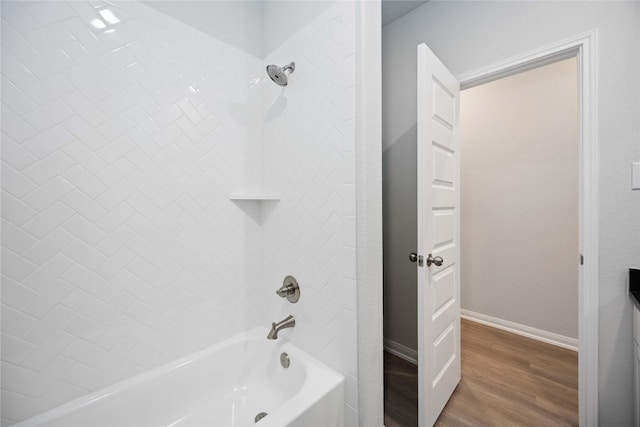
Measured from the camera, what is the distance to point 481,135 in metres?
2.73

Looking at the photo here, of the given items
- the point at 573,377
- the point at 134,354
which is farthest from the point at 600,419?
the point at 134,354

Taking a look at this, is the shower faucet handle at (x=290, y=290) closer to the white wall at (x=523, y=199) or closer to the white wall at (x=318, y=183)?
the white wall at (x=318, y=183)

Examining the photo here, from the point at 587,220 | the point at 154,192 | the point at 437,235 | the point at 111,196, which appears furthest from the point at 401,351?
the point at 111,196

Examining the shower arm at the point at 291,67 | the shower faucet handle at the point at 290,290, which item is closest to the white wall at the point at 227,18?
the shower arm at the point at 291,67

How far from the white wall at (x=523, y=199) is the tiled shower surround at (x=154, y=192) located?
2336 millimetres

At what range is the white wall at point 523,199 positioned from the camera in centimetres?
224

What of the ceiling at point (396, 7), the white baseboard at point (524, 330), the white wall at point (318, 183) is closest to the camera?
the white wall at point (318, 183)

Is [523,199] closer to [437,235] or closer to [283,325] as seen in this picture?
[437,235]

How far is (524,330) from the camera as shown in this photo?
8.02 ft

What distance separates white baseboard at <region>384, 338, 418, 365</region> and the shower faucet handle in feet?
4.30

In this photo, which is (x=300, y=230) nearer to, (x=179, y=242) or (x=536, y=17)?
(x=179, y=242)

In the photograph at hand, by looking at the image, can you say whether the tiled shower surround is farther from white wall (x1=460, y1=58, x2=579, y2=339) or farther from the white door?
white wall (x1=460, y1=58, x2=579, y2=339)

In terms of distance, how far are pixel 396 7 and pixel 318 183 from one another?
175 centimetres

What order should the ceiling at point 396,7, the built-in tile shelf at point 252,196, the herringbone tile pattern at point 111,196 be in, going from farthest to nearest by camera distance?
the ceiling at point 396,7 < the built-in tile shelf at point 252,196 < the herringbone tile pattern at point 111,196
